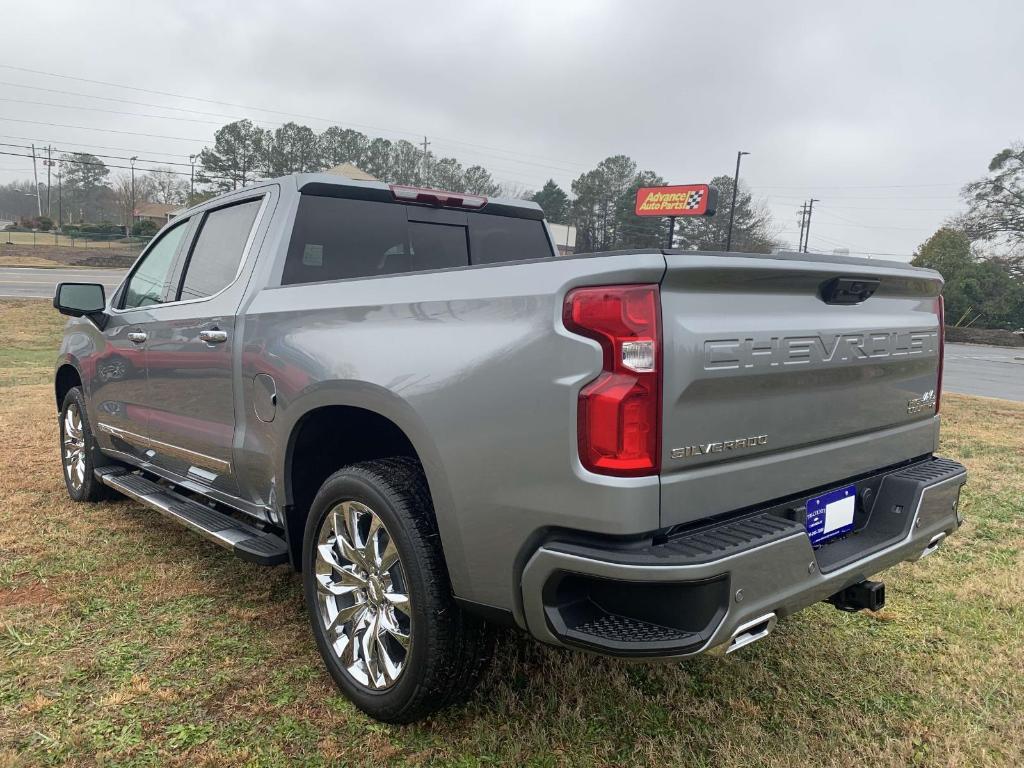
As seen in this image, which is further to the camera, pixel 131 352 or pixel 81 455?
pixel 81 455

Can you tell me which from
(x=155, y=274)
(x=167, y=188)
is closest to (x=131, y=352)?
(x=155, y=274)

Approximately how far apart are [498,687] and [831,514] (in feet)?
4.37

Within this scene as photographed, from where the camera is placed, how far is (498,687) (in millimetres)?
2775

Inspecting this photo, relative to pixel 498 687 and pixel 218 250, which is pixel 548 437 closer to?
pixel 498 687

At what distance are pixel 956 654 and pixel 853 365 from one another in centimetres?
156

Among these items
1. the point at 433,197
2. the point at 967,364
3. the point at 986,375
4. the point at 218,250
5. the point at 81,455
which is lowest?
the point at 967,364

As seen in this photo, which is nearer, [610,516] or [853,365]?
[610,516]

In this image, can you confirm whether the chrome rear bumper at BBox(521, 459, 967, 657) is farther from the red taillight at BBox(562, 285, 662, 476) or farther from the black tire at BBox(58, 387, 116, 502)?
the black tire at BBox(58, 387, 116, 502)

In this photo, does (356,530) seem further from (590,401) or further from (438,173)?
(438,173)

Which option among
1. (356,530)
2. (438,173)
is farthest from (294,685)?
A: (438,173)

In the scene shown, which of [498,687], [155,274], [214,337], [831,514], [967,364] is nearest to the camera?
[831,514]

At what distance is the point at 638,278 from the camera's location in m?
1.91

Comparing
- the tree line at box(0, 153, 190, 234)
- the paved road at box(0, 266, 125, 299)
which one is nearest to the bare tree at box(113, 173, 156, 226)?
the tree line at box(0, 153, 190, 234)

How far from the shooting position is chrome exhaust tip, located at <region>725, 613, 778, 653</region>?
6.50 ft
